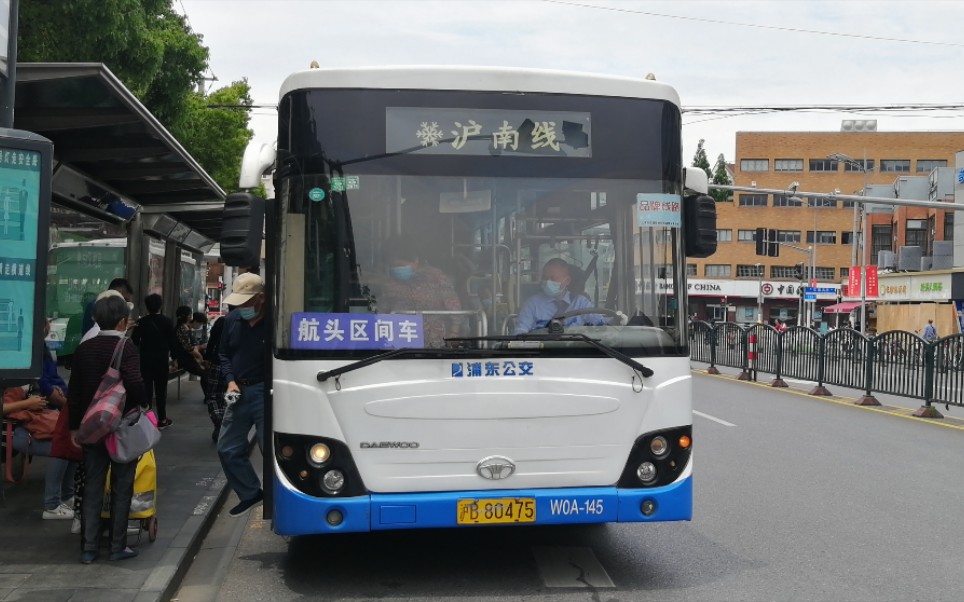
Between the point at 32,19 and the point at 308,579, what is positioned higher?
the point at 32,19

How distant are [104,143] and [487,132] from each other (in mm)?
5179

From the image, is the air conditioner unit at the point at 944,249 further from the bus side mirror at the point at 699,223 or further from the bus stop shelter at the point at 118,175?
the bus side mirror at the point at 699,223

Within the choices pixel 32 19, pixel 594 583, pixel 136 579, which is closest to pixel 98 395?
pixel 136 579

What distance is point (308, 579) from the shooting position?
256 inches

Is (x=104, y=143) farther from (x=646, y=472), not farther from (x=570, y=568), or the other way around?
(x=646, y=472)

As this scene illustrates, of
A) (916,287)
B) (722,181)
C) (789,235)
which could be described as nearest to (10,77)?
(916,287)

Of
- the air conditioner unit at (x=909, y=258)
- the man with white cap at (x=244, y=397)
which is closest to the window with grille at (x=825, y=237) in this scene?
the air conditioner unit at (x=909, y=258)

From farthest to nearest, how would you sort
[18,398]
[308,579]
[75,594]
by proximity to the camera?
[18,398] < [308,579] < [75,594]

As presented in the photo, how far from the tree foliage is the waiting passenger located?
966cm

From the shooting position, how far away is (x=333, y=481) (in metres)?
5.85

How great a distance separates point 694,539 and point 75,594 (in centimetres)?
418

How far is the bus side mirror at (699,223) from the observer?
6453 millimetres

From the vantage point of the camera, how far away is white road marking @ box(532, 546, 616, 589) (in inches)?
251

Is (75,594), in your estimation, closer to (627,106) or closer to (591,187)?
(591,187)
